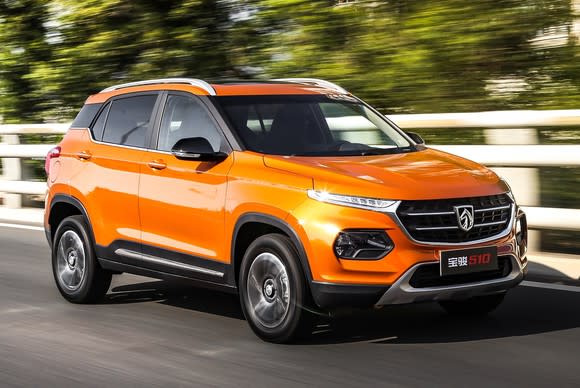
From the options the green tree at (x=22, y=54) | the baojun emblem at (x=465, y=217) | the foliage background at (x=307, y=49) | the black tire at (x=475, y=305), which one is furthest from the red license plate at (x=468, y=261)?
the green tree at (x=22, y=54)

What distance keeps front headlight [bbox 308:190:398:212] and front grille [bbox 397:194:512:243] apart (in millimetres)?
89

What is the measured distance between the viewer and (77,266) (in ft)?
27.9

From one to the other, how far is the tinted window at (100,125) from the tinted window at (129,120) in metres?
0.05

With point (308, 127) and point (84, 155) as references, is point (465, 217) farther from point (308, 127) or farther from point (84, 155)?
point (84, 155)

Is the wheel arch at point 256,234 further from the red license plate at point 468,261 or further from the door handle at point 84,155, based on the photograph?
the door handle at point 84,155

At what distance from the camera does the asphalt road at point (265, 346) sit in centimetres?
587

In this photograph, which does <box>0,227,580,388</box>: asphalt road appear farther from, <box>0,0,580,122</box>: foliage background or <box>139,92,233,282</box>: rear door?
<box>0,0,580,122</box>: foliage background

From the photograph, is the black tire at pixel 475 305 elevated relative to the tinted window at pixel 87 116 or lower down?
lower down

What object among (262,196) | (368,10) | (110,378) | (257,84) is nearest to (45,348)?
(110,378)

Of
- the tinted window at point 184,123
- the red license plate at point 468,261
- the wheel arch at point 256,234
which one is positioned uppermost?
the tinted window at point 184,123

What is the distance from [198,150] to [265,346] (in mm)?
1327

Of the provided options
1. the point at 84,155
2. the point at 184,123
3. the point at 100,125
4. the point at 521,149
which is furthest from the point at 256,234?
the point at 521,149

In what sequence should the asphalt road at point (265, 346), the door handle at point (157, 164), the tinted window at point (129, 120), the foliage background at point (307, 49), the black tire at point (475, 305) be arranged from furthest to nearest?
the foliage background at point (307, 49)
the tinted window at point (129, 120)
the door handle at point (157, 164)
the black tire at point (475, 305)
the asphalt road at point (265, 346)

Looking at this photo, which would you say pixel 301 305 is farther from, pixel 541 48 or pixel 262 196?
pixel 541 48
